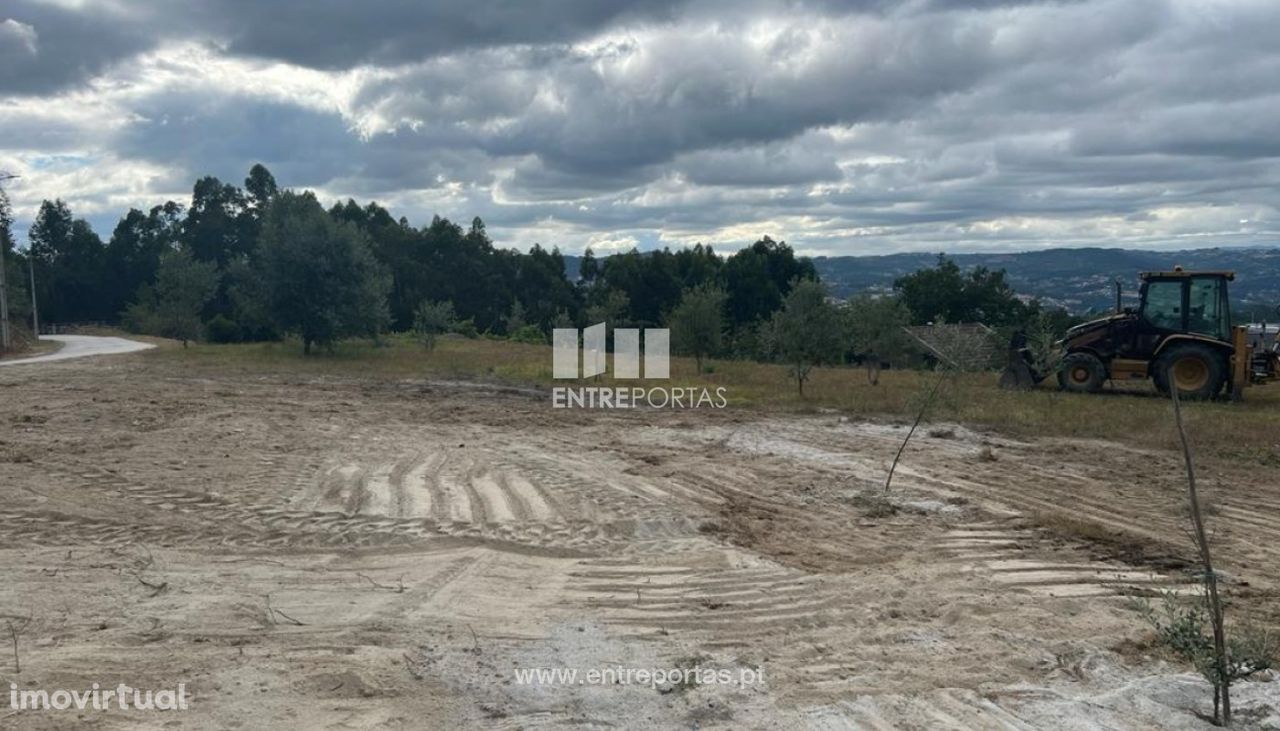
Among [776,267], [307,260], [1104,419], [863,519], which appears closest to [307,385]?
[307,260]

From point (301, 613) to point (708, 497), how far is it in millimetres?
4504

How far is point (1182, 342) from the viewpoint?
58.2 feet

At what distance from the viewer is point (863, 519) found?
322 inches

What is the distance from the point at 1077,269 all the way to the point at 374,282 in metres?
35.7

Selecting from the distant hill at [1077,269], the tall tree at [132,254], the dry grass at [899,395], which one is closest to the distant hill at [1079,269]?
the distant hill at [1077,269]

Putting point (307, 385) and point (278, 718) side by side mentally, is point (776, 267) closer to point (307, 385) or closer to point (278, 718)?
point (307, 385)

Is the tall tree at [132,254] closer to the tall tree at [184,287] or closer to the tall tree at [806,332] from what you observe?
the tall tree at [184,287]

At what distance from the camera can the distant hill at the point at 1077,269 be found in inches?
908

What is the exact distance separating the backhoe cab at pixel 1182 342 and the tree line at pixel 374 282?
199 inches

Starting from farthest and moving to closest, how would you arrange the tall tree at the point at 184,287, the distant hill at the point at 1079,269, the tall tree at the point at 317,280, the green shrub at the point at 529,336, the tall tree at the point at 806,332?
the green shrub at the point at 529,336
the tall tree at the point at 184,287
the tall tree at the point at 317,280
the distant hill at the point at 1079,269
the tall tree at the point at 806,332

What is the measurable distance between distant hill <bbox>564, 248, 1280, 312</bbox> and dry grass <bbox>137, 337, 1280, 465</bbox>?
107 inches

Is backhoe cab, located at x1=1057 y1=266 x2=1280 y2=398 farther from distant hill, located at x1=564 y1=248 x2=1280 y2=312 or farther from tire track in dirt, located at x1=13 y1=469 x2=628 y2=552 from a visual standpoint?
tire track in dirt, located at x1=13 y1=469 x2=628 y2=552

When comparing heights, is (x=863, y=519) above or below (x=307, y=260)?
below

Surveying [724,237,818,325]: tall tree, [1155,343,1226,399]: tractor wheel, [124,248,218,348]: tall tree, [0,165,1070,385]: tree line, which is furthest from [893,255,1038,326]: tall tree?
[124,248,218,348]: tall tree
